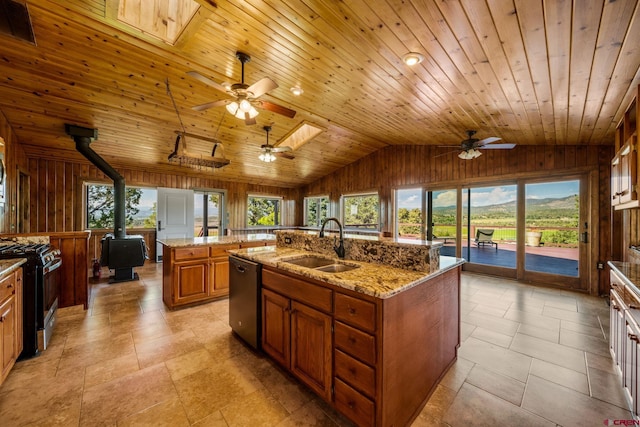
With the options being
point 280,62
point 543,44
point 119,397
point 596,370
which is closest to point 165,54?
point 280,62

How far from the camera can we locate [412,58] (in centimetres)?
223

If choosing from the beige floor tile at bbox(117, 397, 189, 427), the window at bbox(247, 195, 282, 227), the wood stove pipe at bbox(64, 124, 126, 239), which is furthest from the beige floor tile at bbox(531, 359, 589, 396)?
the window at bbox(247, 195, 282, 227)

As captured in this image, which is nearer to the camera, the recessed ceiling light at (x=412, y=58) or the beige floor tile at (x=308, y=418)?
the beige floor tile at (x=308, y=418)

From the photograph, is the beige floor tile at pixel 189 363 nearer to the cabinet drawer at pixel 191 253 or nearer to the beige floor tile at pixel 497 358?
the cabinet drawer at pixel 191 253

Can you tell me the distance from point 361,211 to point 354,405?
20.4ft

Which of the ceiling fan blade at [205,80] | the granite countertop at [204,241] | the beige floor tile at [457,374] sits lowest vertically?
the beige floor tile at [457,374]

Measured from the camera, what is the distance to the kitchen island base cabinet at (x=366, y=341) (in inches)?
53.1

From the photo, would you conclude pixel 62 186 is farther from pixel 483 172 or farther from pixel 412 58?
pixel 483 172

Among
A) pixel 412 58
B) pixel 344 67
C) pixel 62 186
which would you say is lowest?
pixel 62 186

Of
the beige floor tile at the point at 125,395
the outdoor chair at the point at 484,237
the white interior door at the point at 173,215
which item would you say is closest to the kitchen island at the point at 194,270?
the beige floor tile at the point at 125,395

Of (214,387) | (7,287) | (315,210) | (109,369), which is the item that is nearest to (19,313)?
(7,287)

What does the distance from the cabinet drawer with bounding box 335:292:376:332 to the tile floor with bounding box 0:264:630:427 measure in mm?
683

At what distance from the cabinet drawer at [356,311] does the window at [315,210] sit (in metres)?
6.97

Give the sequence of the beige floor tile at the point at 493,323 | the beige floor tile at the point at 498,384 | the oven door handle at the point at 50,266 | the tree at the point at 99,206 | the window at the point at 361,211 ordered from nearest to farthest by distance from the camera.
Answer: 1. the beige floor tile at the point at 498,384
2. the oven door handle at the point at 50,266
3. the beige floor tile at the point at 493,323
4. the tree at the point at 99,206
5. the window at the point at 361,211
